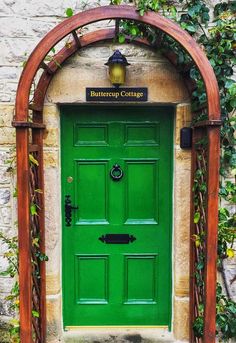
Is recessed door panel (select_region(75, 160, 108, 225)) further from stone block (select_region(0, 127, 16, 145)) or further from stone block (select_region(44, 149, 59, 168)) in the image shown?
stone block (select_region(0, 127, 16, 145))

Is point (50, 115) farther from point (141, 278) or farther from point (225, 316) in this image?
point (225, 316)

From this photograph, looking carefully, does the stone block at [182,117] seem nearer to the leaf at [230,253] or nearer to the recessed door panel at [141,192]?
the recessed door panel at [141,192]

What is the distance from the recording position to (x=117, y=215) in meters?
3.57

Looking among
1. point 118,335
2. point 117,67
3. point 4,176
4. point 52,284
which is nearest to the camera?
point 117,67

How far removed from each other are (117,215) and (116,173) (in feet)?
1.36

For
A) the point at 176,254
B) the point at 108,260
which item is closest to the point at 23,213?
the point at 108,260

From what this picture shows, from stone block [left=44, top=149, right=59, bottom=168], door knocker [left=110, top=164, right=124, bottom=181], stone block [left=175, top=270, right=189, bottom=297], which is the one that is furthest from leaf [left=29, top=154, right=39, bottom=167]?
stone block [left=175, top=270, right=189, bottom=297]

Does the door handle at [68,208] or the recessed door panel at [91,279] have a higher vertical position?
the door handle at [68,208]

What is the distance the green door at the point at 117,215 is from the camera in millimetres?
3488

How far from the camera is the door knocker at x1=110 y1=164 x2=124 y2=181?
3502 millimetres

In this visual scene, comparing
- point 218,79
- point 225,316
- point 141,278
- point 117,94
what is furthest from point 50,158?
point 225,316

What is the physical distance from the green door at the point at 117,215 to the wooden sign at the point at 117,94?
182mm

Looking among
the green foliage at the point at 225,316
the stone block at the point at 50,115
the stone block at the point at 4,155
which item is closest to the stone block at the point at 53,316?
the stone block at the point at 4,155

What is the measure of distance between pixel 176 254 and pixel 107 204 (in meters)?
0.81
